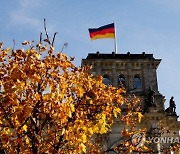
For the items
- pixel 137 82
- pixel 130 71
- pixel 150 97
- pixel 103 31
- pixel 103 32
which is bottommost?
pixel 150 97

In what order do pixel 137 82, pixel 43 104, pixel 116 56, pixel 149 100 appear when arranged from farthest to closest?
pixel 116 56 → pixel 137 82 → pixel 149 100 → pixel 43 104

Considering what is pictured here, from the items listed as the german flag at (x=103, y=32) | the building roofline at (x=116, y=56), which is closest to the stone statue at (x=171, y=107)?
the building roofline at (x=116, y=56)

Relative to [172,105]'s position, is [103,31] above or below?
above

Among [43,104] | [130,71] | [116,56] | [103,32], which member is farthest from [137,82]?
[43,104]

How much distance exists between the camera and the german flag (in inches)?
1716

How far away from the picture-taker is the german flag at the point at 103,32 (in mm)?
43575

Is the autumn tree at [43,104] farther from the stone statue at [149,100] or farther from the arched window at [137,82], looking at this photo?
the arched window at [137,82]

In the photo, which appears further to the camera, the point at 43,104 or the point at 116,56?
the point at 116,56

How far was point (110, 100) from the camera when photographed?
1659cm

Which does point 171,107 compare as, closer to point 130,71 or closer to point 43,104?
point 130,71

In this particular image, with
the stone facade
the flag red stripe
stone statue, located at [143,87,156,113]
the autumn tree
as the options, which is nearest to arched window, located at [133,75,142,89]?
the stone facade

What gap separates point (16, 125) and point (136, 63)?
33.8m

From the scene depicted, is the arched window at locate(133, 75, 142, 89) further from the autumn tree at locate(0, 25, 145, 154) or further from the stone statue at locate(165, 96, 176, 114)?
the autumn tree at locate(0, 25, 145, 154)

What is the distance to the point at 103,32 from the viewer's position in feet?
146
